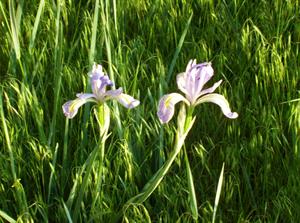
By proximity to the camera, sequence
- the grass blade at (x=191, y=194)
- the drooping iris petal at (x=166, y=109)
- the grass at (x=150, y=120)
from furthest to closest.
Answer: the grass at (x=150, y=120), the grass blade at (x=191, y=194), the drooping iris petal at (x=166, y=109)

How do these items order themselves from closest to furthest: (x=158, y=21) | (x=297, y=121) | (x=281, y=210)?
(x=281, y=210) → (x=297, y=121) → (x=158, y=21)

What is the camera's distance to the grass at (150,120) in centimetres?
150

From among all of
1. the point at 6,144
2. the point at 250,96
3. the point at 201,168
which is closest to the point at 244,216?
the point at 201,168

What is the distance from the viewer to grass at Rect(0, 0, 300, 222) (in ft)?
4.91

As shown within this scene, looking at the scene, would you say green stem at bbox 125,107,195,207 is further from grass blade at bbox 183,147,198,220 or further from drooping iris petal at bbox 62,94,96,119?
drooping iris petal at bbox 62,94,96,119

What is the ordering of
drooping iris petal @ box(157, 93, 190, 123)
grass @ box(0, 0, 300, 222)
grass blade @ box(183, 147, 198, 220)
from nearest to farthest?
drooping iris petal @ box(157, 93, 190, 123) → grass blade @ box(183, 147, 198, 220) → grass @ box(0, 0, 300, 222)

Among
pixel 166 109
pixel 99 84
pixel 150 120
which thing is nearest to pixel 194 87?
pixel 166 109

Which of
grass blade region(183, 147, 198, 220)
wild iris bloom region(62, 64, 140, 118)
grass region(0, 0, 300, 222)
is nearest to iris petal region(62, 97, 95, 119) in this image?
wild iris bloom region(62, 64, 140, 118)

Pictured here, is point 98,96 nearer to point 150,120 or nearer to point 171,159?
point 171,159

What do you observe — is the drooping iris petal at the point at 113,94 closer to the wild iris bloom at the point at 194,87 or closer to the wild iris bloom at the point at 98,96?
the wild iris bloom at the point at 98,96

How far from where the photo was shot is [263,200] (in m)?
1.53

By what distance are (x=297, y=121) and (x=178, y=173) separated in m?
0.33

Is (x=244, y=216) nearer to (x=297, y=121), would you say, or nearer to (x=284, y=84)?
(x=297, y=121)

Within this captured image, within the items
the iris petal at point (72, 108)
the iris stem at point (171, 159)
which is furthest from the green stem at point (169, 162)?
the iris petal at point (72, 108)
